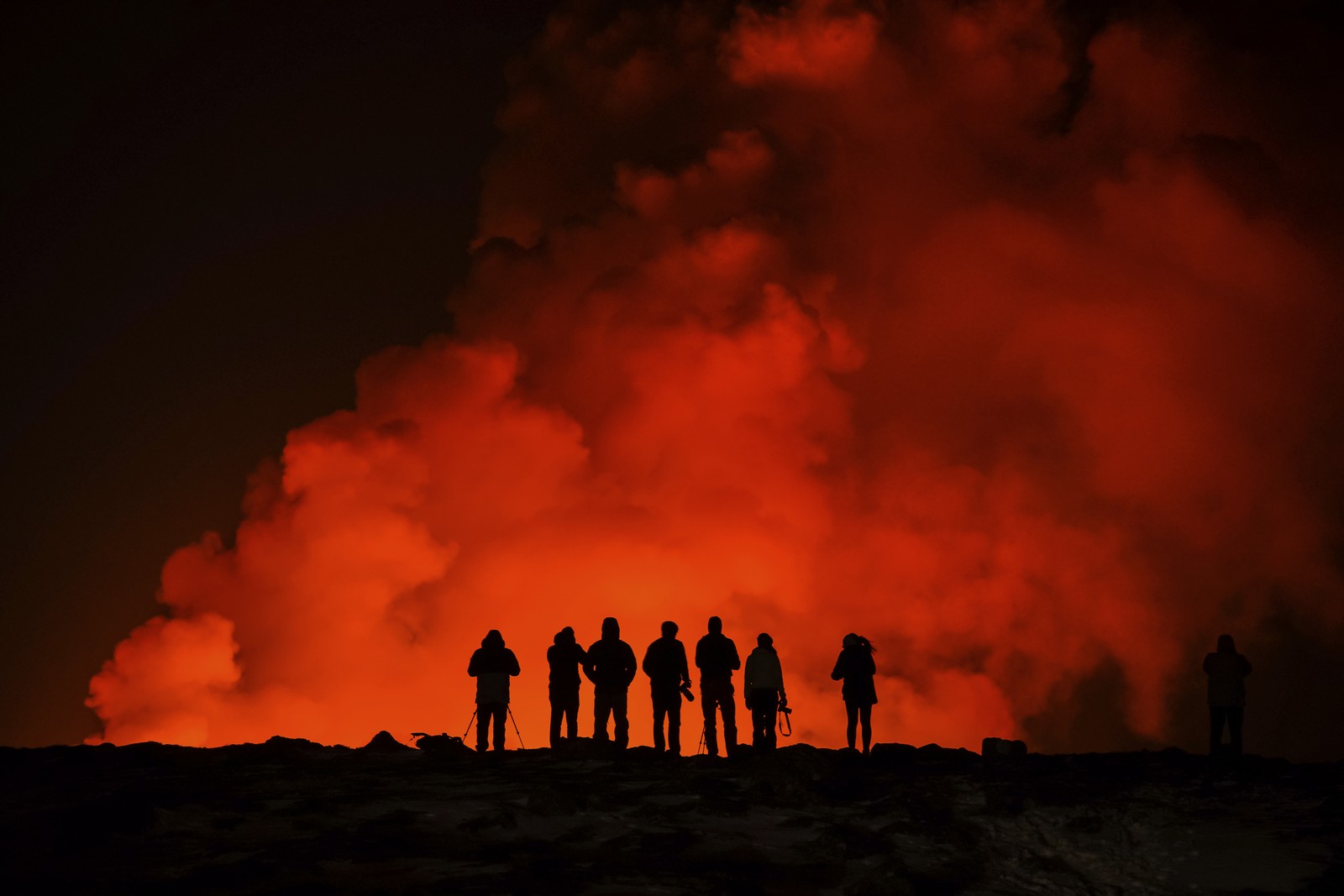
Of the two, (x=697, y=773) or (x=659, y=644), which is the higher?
A: (x=659, y=644)

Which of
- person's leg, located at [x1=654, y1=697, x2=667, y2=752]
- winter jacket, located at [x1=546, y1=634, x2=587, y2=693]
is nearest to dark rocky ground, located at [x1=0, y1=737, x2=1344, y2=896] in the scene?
person's leg, located at [x1=654, y1=697, x2=667, y2=752]

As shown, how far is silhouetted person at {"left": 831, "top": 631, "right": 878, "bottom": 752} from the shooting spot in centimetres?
2153

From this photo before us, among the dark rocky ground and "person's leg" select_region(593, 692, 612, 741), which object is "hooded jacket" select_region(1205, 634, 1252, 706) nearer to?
the dark rocky ground

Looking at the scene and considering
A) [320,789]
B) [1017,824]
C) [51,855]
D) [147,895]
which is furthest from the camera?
[320,789]

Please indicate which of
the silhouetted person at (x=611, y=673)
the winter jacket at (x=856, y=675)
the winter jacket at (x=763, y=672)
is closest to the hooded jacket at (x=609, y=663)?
the silhouetted person at (x=611, y=673)

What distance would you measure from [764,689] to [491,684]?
4756 millimetres

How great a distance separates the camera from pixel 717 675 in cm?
2097

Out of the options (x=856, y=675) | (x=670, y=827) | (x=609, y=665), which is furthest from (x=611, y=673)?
(x=670, y=827)

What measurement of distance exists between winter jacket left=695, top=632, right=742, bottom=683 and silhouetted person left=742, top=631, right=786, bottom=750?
0.98 ft

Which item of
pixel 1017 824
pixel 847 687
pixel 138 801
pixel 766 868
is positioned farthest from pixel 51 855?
pixel 847 687

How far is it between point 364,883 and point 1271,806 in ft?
37.0

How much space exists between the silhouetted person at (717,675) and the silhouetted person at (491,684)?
135 inches

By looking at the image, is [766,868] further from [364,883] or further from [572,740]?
[572,740]

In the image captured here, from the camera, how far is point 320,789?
16.9m
